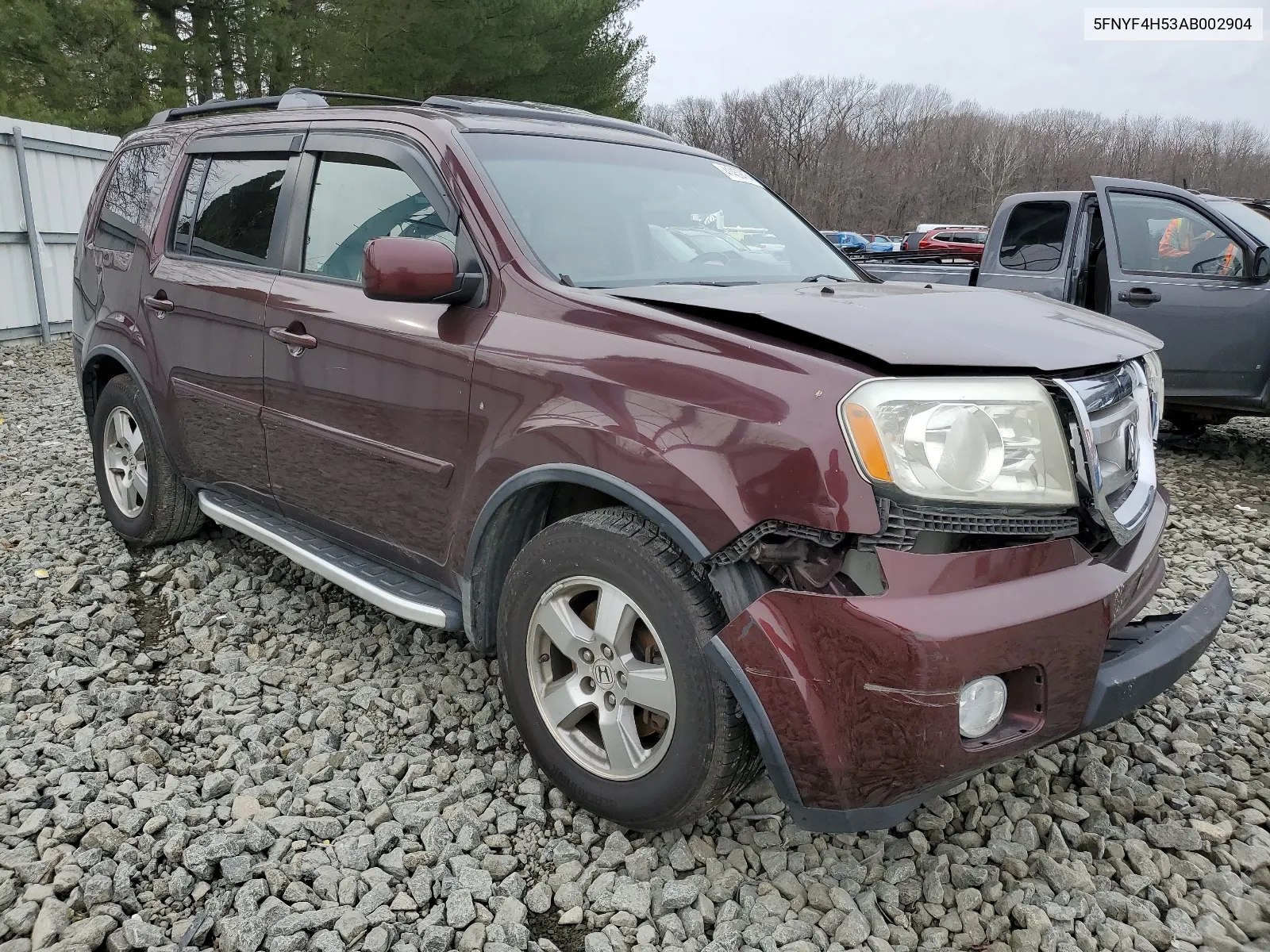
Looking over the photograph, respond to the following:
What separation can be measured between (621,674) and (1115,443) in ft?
4.42

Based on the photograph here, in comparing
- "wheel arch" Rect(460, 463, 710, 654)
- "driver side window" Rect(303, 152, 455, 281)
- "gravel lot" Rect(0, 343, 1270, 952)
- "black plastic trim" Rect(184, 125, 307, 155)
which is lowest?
"gravel lot" Rect(0, 343, 1270, 952)

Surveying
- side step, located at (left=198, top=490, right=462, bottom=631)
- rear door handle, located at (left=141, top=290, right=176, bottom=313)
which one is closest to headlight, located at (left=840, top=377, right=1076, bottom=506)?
side step, located at (left=198, top=490, right=462, bottom=631)

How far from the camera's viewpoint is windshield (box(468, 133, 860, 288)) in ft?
9.11

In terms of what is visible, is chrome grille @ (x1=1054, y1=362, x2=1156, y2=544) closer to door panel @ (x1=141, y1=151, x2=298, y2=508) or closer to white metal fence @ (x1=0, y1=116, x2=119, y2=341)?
door panel @ (x1=141, y1=151, x2=298, y2=508)

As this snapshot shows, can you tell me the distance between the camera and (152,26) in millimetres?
14250

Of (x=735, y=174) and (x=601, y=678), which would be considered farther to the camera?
(x=735, y=174)

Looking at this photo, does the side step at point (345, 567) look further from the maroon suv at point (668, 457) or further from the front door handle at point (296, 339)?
the front door handle at point (296, 339)

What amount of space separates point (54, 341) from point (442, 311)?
10.3m

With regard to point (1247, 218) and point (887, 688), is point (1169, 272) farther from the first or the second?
point (887, 688)

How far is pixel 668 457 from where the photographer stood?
2.13 meters

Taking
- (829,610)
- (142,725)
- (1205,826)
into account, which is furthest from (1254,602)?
(142,725)

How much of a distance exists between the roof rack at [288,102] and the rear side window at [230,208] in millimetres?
269

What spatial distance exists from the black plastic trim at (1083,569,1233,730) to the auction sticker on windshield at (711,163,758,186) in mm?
2239

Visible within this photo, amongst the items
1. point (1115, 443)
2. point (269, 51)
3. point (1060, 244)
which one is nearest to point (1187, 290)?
point (1060, 244)
